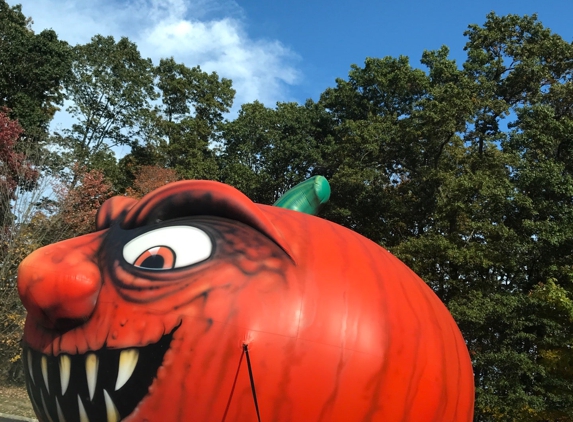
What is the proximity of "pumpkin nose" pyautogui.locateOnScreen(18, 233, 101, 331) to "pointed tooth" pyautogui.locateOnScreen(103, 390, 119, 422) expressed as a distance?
445 millimetres

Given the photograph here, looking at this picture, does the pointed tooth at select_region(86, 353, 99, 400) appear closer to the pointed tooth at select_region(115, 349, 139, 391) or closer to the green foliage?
the pointed tooth at select_region(115, 349, 139, 391)

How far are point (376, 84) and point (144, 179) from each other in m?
12.8

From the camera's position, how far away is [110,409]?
282 centimetres

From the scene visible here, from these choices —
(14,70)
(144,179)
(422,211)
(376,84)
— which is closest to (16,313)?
(144,179)

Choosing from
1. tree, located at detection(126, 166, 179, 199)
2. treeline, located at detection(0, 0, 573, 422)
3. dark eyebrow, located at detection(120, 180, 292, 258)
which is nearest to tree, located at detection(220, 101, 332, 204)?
treeline, located at detection(0, 0, 573, 422)

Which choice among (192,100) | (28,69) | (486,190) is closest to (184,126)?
(192,100)

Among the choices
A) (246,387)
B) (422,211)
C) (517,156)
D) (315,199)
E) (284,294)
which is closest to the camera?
(246,387)

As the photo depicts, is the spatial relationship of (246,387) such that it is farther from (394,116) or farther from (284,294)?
(394,116)

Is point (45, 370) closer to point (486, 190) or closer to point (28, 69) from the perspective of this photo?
point (486, 190)

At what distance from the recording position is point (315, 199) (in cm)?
646

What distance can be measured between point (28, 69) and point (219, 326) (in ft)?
83.9

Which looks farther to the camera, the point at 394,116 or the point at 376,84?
the point at 376,84

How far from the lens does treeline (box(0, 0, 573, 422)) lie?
14.5 meters

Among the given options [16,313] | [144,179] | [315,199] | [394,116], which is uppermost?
[394,116]
